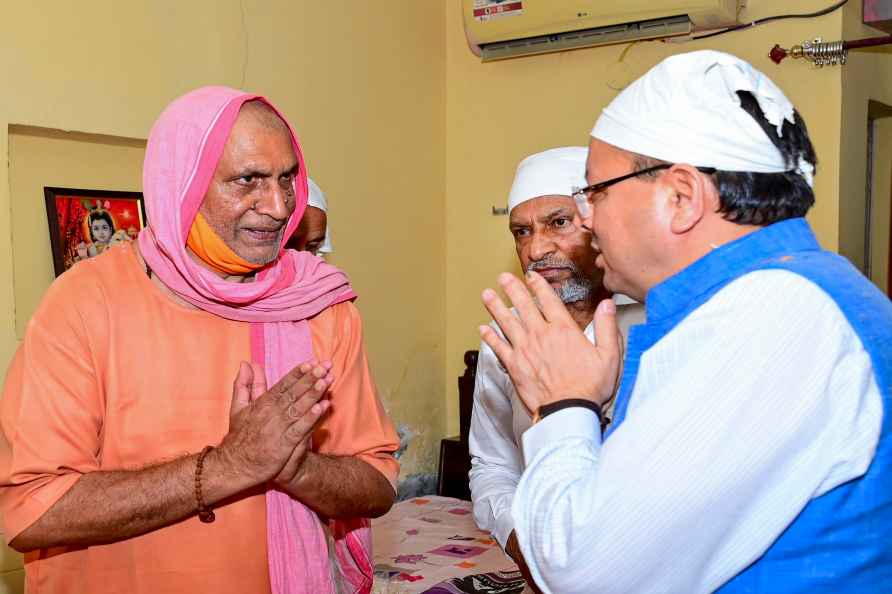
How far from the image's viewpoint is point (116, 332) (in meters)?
1.67

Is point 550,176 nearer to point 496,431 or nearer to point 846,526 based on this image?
point 496,431

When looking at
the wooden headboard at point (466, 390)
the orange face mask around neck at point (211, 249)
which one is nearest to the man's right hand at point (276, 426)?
the orange face mask around neck at point (211, 249)

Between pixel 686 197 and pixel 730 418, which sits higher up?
pixel 686 197

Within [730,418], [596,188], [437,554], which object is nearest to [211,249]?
[596,188]

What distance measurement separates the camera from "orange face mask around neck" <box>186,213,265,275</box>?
179 centimetres

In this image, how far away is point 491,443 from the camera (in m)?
2.31

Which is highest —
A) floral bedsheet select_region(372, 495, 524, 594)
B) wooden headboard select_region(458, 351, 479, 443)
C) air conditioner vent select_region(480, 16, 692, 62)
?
air conditioner vent select_region(480, 16, 692, 62)

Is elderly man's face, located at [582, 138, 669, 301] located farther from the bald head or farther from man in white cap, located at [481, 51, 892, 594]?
the bald head

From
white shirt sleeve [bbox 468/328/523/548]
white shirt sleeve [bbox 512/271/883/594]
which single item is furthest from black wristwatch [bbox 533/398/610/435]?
white shirt sleeve [bbox 468/328/523/548]

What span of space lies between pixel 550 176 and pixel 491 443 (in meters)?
0.73

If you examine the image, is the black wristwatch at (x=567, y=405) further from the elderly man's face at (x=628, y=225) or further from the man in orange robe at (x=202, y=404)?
the man in orange robe at (x=202, y=404)

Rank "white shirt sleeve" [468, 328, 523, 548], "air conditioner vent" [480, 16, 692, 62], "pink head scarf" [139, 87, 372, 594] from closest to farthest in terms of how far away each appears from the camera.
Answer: "pink head scarf" [139, 87, 372, 594]
"white shirt sleeve" [468, 328, 523, 548]
"air conditioner vent" [480, 16, 692, 62]

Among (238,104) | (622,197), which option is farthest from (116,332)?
(622,197)

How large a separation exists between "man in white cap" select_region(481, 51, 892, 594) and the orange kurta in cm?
76
